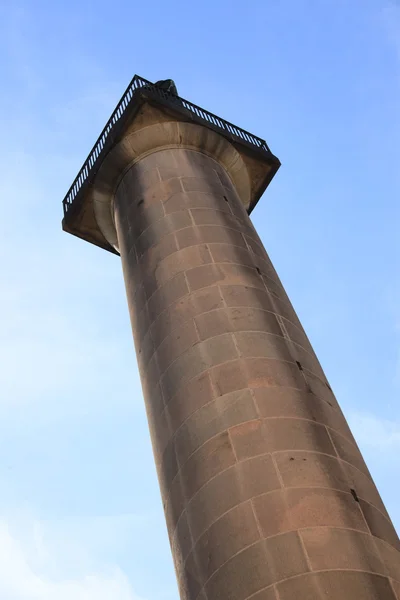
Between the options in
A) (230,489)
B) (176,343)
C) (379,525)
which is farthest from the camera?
(176,343)

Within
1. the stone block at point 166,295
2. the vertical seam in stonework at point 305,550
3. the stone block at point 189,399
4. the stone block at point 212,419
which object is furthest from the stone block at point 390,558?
the stone block at point 166,295

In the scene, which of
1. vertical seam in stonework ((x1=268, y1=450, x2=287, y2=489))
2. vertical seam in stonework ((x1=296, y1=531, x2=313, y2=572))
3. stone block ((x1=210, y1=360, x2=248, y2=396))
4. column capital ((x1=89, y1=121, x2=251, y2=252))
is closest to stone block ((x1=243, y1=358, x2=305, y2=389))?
stone block ((x1=210, y1=360, x2=248, y2=396))

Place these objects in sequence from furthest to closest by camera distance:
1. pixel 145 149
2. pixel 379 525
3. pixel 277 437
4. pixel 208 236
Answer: pixel 145 149 < pixel 208 236 < pixel 277 437 < pixel 379 525

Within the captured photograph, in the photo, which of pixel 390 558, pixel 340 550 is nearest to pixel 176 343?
pixel 340 550

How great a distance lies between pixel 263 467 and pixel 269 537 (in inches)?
60.3

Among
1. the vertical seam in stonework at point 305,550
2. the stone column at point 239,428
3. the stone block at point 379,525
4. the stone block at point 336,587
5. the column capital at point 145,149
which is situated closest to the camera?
the stone block at point 336,587

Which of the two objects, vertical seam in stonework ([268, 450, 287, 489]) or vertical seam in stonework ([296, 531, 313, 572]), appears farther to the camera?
vertical seam in stonework ([268, 450, 287, 489])

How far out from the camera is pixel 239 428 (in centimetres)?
1442

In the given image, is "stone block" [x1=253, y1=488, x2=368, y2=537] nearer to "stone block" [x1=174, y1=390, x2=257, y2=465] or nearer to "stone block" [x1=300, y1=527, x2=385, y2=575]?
"stone block" [x1=300, y1=527, x2=385, y2=575]

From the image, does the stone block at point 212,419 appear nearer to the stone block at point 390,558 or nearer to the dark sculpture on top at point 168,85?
the stone block at point 390,558

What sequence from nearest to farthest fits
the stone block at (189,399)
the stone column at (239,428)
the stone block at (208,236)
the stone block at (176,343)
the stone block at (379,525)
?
the stone column at (239,428) → the stone block at (379,525) → the stone block at (189,399) → the stone block at (176,343) → the stone block at (208,236)

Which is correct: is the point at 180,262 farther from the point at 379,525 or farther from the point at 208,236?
the point at 379,525

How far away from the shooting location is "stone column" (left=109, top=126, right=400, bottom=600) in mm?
12102

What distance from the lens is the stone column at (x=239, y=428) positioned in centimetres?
1210
